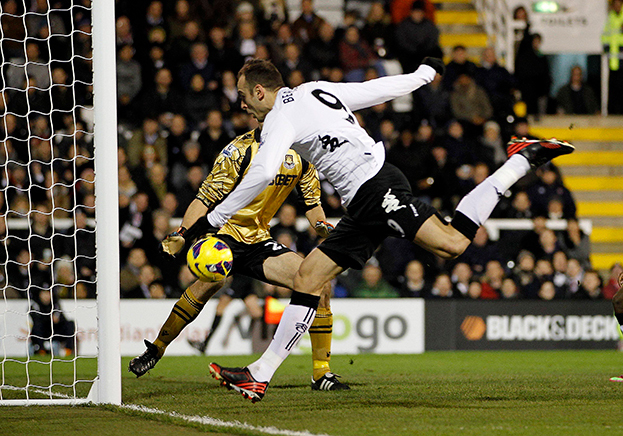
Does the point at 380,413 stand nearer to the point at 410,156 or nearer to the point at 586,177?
the point at 410,156

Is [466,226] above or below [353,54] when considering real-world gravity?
below

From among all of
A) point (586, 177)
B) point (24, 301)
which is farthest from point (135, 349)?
point (586, 177)

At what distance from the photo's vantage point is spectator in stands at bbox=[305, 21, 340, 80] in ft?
48.2

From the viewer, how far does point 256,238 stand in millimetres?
7055

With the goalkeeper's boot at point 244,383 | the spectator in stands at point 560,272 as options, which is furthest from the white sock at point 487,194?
the spectator in stands at point 560,272

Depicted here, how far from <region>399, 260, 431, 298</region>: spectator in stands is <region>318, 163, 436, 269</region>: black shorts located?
6303 mm

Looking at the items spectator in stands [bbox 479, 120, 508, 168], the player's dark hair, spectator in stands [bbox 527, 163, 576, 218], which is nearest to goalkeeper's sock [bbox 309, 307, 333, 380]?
the player's dark hair

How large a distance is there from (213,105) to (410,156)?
9.66 ft

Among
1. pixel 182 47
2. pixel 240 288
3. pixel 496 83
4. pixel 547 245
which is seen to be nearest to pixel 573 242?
pixel 547 245

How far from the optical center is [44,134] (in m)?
12.3

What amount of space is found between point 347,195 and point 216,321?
232 inches

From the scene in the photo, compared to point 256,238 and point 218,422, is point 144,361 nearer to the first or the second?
point 256,238

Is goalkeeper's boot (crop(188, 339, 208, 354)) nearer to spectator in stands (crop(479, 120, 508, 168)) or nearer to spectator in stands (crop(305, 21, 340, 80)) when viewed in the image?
spectator in stands (crop(305, 21, 340, 80))

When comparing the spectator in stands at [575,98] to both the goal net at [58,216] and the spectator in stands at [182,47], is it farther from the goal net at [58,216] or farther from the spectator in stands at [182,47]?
the goal net at [58,216]
